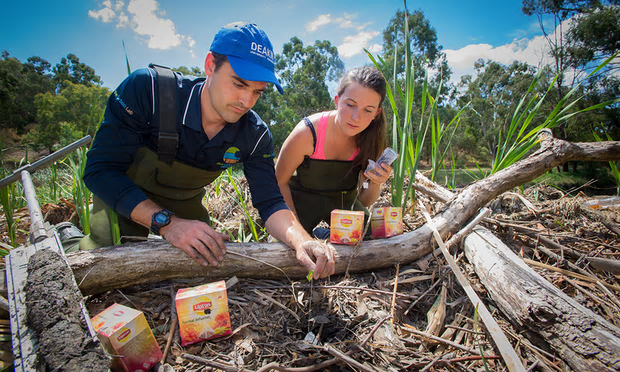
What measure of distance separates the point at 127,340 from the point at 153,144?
41.9 inches

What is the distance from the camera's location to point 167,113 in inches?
57.8

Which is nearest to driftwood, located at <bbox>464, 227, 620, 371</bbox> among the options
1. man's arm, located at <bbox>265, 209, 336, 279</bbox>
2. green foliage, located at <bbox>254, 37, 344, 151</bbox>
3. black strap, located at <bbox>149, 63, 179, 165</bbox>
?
man's arm, located at <bbox>265, 209, 336, 279</bbox>

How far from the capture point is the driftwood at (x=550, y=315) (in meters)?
0.93

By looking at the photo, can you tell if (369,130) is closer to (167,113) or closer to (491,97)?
→ (167,113)

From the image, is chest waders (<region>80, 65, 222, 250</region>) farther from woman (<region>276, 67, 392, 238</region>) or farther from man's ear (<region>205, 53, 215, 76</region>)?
woman (<region>276, 67, 392, 238</region>)

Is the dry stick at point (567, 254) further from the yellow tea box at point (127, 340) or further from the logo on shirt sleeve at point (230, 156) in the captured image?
the yellow tea box at point (127, 340)

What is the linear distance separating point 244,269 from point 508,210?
246 centimetres

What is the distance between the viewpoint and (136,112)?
143 centimetres

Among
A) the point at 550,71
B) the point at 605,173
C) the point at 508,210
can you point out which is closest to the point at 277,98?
the point at 550,71

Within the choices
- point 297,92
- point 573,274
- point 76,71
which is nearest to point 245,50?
point 573,274

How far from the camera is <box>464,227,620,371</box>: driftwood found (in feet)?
3.05

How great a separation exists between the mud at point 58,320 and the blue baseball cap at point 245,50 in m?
1.12

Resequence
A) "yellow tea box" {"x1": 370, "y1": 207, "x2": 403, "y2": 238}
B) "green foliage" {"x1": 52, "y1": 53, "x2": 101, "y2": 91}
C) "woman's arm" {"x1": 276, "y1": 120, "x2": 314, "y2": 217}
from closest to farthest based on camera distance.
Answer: "yellow tea box" {"x1": 370, "y1": 207, "x2": 403, "y2": 238} < "woman's arm" {"x1": 276, "y1": 120, "x2": 314, "y2": 217} < "green foliage" {"x1": 52, "y1": 53, "x2": 101, "y2": 91}

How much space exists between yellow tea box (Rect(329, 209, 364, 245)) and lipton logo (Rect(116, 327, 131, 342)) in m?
1.01
